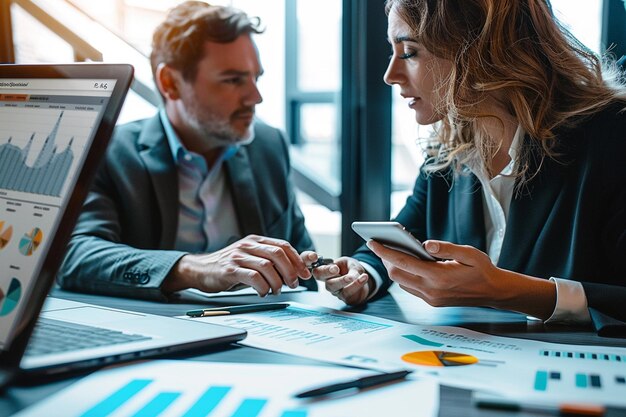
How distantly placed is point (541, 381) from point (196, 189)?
4.91ft

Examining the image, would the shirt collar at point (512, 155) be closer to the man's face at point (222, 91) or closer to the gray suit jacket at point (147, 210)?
the gray suit jacket at point (147, 210)

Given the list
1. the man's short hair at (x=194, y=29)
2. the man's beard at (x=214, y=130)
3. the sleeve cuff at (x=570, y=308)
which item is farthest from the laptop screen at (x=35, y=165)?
the man's short hair at (x=194, y=29)

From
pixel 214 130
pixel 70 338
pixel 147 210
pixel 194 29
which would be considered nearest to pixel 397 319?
pixel 70 338

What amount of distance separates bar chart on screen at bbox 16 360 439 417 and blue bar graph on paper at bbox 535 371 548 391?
0.32 ft

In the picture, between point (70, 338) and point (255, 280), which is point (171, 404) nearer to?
point (70, 338)

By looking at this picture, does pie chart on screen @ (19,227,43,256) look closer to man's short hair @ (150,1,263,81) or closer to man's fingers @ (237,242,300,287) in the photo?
man's fingers @ (237,242,300,287)

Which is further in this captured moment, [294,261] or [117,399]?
[294,261]

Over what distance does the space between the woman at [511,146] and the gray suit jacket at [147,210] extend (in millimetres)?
389

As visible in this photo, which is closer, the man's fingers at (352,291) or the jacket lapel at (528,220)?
the man's fingers at (352,291)

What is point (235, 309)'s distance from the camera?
1.04 m

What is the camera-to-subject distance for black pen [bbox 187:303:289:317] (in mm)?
1007

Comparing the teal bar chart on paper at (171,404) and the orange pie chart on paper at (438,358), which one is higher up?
the teal bar chart on paper at (171,404)

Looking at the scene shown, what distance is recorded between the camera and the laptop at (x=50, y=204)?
24.6 inches

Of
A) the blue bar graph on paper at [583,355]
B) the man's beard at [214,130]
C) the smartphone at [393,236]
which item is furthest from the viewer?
the man's beard at [214,130]
